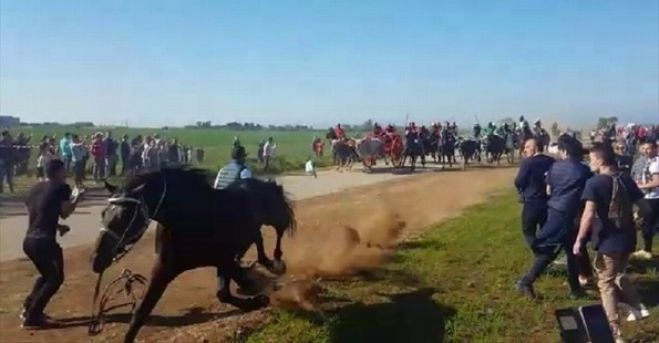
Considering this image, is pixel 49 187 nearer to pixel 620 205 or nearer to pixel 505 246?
pixel 620 205

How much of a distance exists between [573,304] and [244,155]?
485 centimetres

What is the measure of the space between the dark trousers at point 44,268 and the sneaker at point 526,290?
212 inches

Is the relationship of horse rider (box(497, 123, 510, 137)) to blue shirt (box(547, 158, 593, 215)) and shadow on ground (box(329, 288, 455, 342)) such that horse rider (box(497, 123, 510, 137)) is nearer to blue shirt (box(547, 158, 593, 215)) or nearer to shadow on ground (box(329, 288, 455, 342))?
blue shirt (box(547, 158, 593, 215))

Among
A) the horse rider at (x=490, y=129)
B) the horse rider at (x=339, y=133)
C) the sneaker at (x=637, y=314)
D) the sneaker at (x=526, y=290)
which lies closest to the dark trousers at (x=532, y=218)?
the sneaker at (x=526, y=290)

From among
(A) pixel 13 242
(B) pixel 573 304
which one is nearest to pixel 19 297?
(A) pixel 13 242

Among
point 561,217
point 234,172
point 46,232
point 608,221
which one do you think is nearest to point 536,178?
point 561,217

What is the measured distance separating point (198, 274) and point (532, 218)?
16.7 feet

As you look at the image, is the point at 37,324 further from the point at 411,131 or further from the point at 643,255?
the point at 411,131

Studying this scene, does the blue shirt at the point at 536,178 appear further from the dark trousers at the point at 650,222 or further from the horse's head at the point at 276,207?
the horse's head at the point at 276,207

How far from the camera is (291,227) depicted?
11.2 metres

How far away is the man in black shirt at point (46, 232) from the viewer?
942 centimetres

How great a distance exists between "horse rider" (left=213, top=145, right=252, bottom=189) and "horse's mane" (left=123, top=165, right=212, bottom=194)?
5.64ft

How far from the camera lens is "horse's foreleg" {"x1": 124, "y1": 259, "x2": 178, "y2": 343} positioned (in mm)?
7934

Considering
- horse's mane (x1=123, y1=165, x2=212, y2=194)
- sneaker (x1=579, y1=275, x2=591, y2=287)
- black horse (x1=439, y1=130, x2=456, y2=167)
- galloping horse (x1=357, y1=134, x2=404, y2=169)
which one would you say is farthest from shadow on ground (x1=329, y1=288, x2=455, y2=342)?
black horse (x1=439, y1=130, x2=456, y2=167)
